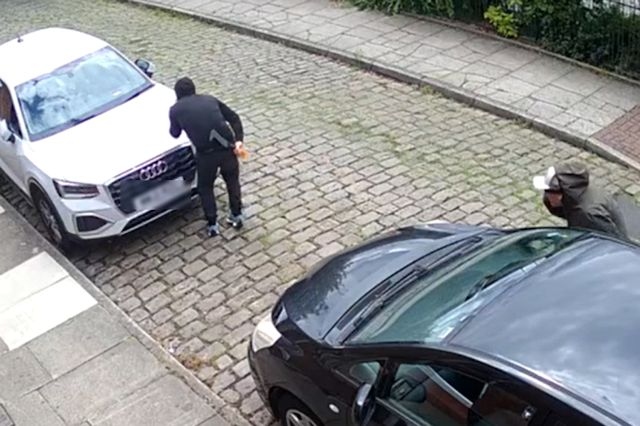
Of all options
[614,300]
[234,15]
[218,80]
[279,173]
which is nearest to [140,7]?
[234,15]

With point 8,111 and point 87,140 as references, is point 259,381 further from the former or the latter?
point 8,111

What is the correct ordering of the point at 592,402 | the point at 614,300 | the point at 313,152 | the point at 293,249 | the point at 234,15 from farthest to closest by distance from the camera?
the point at 234,15, the point at 313,152, the point at 293,249, the point at 614,300, the point at 592,402

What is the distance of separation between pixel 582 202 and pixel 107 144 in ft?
15.0

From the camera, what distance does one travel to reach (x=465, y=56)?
11133 millimetres

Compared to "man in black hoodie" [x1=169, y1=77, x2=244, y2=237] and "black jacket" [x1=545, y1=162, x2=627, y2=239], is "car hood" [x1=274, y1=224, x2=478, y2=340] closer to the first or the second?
"black jacket" [x1=545, y1=162, x2=627, y2=239]

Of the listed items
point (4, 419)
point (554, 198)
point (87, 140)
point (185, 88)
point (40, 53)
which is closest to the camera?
point (554, 198)

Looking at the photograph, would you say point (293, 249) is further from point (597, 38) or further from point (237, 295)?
point (597, 38)

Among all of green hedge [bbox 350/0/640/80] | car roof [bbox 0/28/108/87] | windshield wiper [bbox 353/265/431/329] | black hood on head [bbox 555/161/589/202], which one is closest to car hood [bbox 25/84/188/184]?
car roof [bbox 0/28/108/87]

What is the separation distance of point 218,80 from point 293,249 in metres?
4.50

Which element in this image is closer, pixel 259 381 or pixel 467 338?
pixel 467 338

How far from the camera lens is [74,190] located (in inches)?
306

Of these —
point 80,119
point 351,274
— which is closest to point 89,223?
point 80,119

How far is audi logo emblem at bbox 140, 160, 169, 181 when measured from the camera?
25.6 feet

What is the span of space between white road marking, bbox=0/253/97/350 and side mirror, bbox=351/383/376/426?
3842 mm
